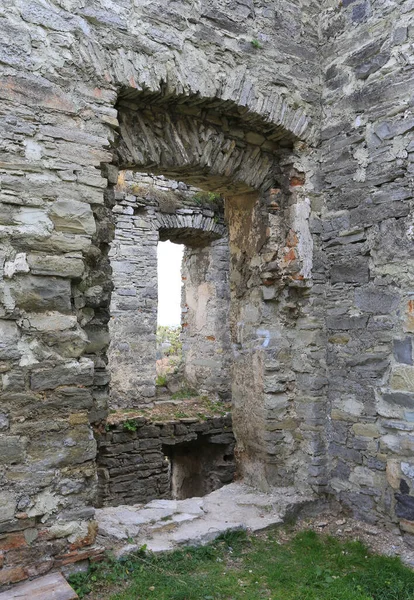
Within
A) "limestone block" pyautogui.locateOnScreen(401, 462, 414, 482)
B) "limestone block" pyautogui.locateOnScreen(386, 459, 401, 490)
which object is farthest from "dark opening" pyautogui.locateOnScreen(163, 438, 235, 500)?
"limestone block" pyautogui.locateOnScreen(401, 462, 414, 482)

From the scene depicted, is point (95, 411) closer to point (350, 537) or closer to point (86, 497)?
point (86, 497)

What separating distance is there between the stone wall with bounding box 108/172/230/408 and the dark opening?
98 cm

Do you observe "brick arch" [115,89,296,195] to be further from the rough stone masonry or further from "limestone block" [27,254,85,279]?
"limestone block" [27,254,85,279]

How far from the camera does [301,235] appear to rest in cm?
418

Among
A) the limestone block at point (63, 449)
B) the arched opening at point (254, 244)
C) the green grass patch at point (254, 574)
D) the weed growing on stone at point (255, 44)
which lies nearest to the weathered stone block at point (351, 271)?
the arched opening at point (254, 244)

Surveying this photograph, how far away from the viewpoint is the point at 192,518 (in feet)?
12.4

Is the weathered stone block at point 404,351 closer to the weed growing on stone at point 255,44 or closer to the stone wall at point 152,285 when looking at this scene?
the weed growing on stone at point 255,44

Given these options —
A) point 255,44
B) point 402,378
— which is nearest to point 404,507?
point 402,378

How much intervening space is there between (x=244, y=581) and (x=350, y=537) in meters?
1.01

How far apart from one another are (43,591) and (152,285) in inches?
215

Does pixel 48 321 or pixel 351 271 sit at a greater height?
pixel 351 271

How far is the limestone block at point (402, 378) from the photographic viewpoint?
3500 millimetres

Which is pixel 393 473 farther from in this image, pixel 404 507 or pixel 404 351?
pixel 404 351

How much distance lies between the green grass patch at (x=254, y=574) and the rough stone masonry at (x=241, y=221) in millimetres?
287
